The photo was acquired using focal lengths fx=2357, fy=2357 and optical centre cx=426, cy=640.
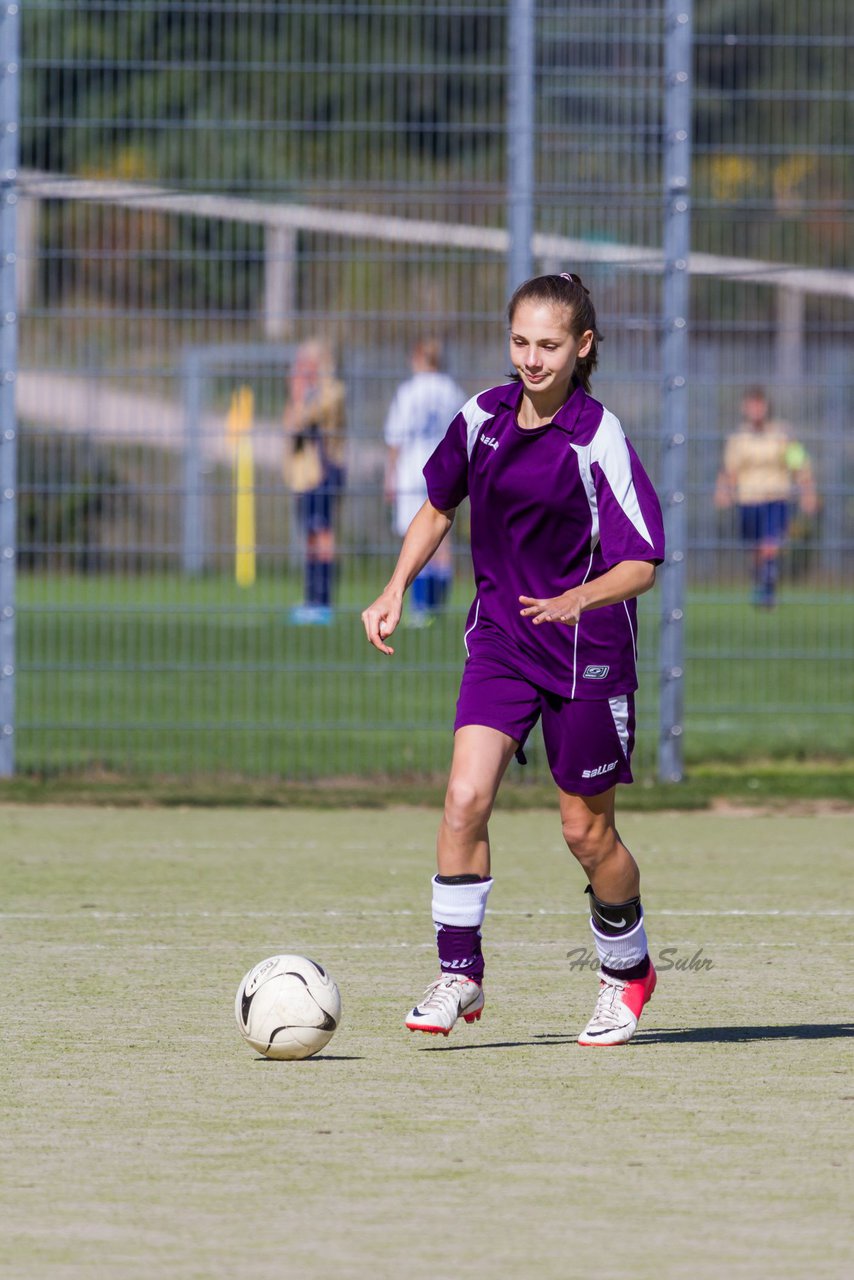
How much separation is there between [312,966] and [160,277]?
249 inches

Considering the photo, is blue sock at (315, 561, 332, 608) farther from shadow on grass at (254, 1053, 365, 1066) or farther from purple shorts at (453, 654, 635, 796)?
shadow on grass at (254, 1053, 365, 1066)

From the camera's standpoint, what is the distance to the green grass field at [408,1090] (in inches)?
159

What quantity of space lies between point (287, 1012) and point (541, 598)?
1161 millimetres

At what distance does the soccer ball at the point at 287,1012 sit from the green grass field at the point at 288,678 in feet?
19.3

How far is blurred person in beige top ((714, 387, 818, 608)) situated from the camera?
12.4 meters

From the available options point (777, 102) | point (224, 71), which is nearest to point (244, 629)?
point (224, 71)

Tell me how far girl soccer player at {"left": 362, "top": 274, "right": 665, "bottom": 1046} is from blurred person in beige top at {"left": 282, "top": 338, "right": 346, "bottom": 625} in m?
5.78

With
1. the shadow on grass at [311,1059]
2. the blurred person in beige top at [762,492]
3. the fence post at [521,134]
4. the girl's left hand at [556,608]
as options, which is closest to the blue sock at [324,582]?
the fence post at [521,134]

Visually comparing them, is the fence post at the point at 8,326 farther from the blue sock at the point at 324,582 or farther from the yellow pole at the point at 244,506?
the blue sock at the point at 324,582

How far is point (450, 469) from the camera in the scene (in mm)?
5855

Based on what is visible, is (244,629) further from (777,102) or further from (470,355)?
(777,102)

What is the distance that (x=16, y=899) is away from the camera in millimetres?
8250

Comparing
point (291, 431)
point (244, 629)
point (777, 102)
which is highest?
point (777, 102)

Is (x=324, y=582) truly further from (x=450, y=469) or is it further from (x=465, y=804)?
(x=465, y=804)
